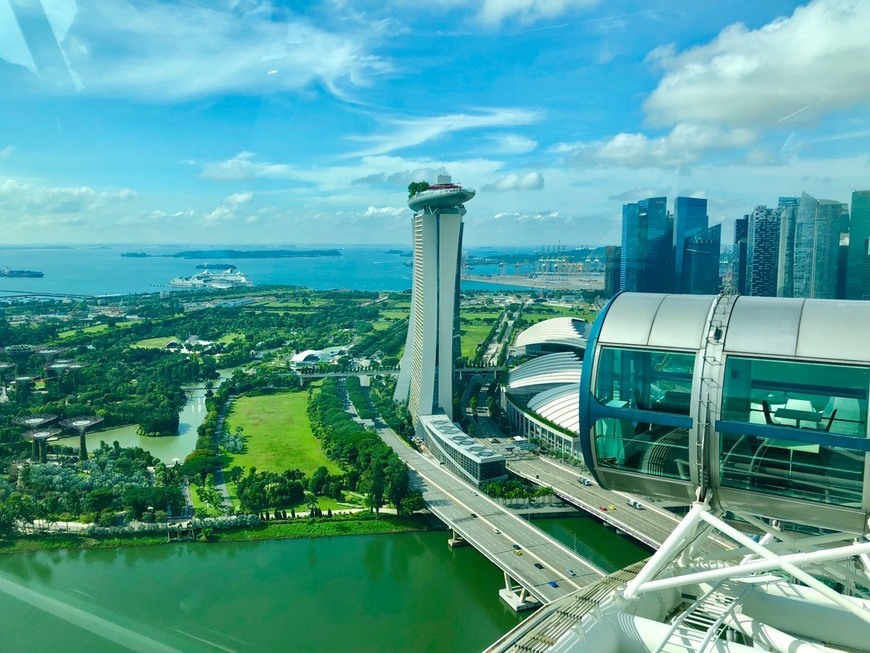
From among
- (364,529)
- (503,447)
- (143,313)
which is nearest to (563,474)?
(503,447)

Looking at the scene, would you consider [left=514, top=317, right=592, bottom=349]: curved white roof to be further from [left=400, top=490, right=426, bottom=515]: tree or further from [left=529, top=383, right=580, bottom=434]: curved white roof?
[left=400, top=490, right=426, bottom=515]: tree

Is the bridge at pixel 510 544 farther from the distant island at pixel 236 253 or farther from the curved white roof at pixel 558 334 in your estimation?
the distant island at pixel 236 253

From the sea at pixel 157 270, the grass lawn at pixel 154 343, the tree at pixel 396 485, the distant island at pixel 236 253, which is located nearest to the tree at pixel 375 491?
the tree at pixel 396 485

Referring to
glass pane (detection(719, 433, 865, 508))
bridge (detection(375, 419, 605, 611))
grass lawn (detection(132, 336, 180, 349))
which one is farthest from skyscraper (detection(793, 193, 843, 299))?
grass lawn (detection(132, 336, 180, 349))

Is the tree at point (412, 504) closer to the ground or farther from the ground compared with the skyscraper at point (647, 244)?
closer to the ground

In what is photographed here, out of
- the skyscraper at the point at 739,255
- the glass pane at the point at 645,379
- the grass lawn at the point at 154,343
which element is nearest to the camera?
the glass pane at the point at 645,379

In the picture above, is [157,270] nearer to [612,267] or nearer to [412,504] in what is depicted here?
[612,267]

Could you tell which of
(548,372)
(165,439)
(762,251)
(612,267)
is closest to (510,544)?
(548,372)
